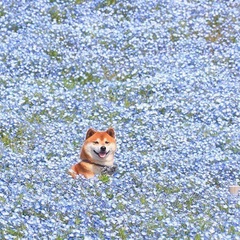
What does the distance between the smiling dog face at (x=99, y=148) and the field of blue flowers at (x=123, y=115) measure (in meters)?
0.34

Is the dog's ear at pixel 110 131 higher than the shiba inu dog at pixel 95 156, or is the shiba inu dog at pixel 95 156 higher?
the dog's ear at pixel 110 131

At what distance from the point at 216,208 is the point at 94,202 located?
1529 mm

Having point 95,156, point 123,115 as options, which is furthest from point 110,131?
point 123,115

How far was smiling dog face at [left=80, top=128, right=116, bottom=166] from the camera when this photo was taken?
1079cm

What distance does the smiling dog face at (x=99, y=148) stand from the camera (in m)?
10.8

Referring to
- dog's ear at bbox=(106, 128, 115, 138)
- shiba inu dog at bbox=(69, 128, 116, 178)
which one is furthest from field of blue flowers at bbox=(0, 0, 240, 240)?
dog's ear at bbox=(106, 128, 115, 138)

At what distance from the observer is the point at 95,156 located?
35.7ft

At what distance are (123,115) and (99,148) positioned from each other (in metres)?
3.76

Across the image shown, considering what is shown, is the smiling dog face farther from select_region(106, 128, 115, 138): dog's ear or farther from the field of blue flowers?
the field of blue flowers

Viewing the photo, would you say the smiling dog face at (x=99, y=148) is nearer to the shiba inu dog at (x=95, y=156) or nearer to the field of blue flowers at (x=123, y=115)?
the shiba inu dog at (x=95, y=156)

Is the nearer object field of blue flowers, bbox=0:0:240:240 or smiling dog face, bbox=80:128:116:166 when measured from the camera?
field of blue flowers, bbox=0:0:240:240

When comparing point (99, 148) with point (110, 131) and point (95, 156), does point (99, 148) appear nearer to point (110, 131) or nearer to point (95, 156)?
point (95, 156)

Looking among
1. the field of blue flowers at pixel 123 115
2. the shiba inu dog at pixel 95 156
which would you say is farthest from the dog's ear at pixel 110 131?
the field of blue flowers at pixel 123 115

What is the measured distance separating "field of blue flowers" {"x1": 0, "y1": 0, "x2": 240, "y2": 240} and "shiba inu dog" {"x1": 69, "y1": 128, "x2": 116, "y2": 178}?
0.24 m
